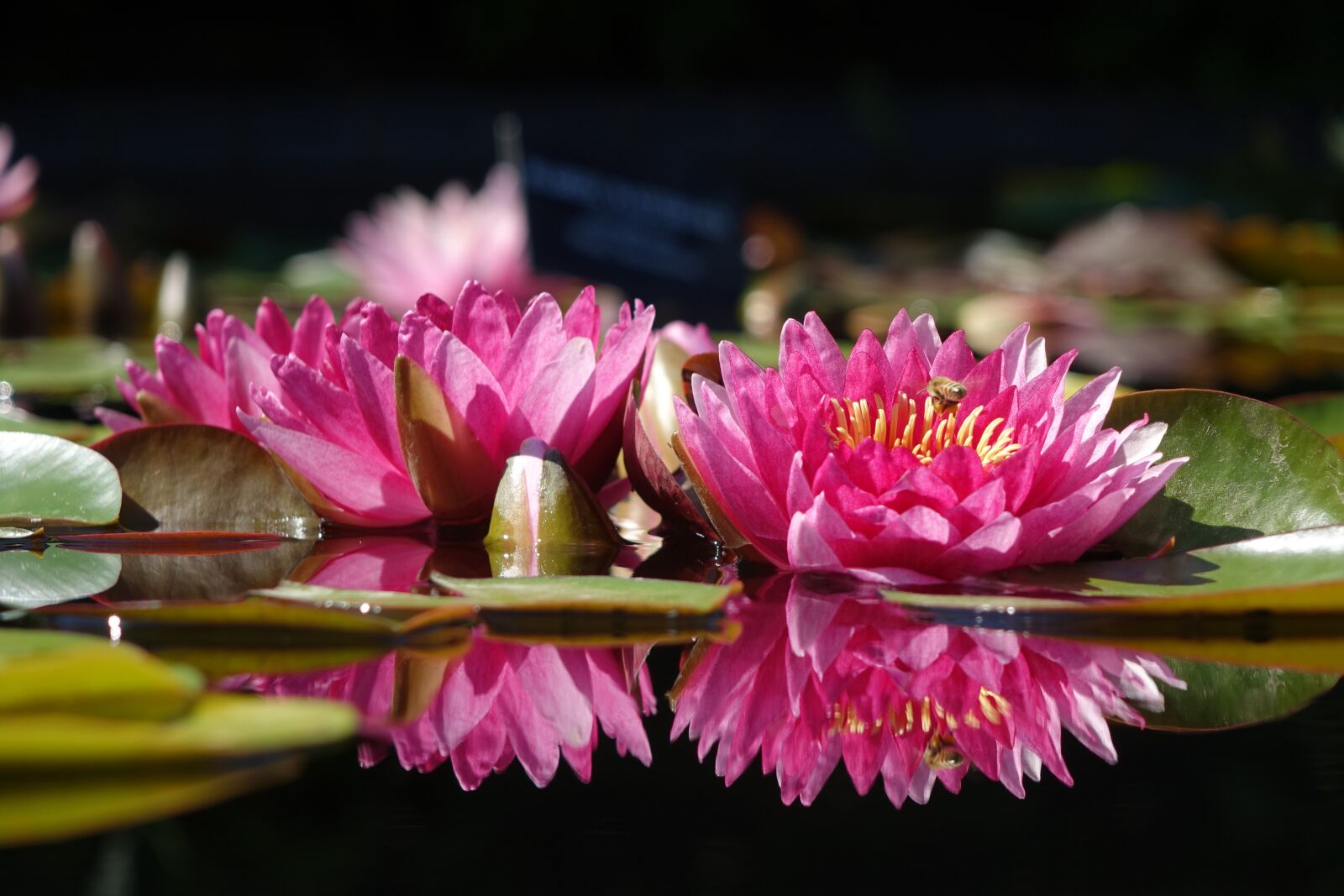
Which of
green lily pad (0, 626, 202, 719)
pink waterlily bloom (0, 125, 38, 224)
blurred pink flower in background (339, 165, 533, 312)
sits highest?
pink waterlily bloom (0, 125, 38, 224)

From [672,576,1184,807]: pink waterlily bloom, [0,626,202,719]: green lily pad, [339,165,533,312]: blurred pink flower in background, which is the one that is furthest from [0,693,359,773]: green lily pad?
[339,165,533,312]: blurred pink flower in background

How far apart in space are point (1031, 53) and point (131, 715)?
7.44 meters

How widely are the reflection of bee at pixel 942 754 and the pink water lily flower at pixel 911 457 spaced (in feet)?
0.42

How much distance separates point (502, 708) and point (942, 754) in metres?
0.15

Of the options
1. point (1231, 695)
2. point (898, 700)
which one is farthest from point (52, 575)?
point (1231, 695)

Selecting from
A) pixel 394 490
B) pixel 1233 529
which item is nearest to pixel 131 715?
pixel 394 490

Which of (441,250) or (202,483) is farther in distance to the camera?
(441,250)

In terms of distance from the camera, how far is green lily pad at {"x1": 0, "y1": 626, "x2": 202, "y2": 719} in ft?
1.42

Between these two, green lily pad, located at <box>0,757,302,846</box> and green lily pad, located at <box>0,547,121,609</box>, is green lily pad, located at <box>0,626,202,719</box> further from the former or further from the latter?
green lily pad, located at <box>0,547,121,609</box>

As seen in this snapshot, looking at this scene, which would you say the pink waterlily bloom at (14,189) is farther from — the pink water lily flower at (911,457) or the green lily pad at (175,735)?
the green lily pad at (175,735)

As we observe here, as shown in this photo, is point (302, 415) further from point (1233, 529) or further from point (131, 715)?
point (1233, 529)

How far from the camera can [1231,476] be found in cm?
71

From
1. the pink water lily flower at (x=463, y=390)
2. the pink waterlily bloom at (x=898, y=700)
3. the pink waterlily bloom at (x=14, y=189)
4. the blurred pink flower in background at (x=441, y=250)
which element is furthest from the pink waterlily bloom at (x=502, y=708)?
the pink waterlily bloom at (x=14, y=189)

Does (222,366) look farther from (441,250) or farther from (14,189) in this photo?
(14,189)
